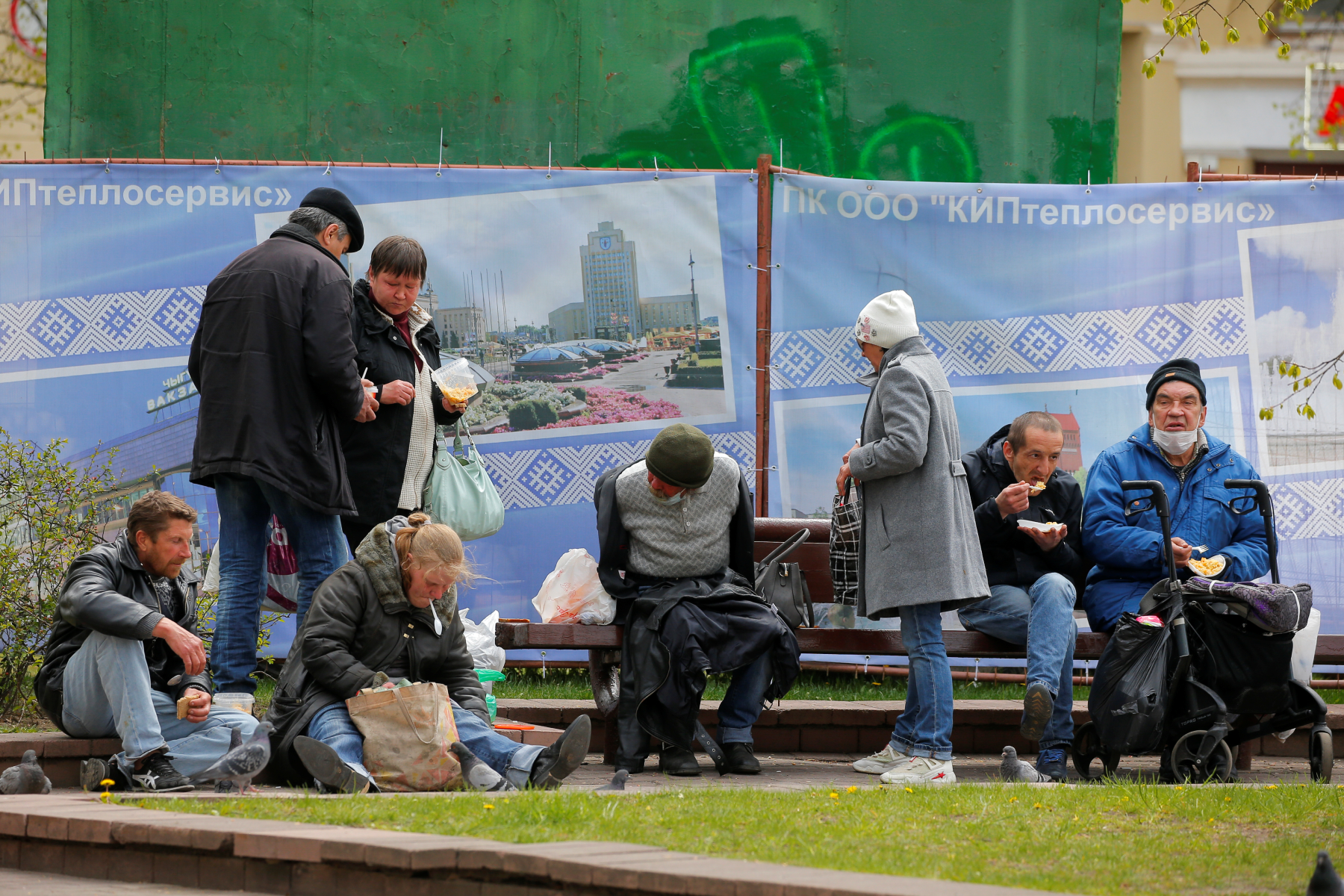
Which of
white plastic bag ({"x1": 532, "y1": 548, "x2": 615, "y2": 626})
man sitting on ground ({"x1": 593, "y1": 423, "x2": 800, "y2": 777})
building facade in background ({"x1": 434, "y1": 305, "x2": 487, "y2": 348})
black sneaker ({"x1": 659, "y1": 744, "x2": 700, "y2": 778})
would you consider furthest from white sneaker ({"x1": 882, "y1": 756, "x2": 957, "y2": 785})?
building facade in background ({"x1": 434, "y1": 305, "x2": 487, "y2": 348})

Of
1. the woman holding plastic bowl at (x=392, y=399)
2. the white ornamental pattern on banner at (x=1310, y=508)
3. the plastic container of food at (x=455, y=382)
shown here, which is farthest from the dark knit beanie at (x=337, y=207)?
the white ornamental pattern on banner at (x=1310, y=508)

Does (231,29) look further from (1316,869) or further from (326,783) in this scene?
(1316,869)

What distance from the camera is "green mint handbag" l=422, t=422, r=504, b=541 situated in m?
6.56

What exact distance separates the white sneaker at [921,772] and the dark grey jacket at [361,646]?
159 cm

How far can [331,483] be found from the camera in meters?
5.82

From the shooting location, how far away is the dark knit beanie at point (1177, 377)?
21.9 feet

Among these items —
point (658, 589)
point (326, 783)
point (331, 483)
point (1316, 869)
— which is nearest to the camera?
point (1316, 869)

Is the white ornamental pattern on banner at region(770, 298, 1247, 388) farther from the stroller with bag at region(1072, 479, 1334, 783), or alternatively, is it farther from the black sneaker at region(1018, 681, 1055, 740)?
the black sneaker at region(1018, 681, 1055, 740)

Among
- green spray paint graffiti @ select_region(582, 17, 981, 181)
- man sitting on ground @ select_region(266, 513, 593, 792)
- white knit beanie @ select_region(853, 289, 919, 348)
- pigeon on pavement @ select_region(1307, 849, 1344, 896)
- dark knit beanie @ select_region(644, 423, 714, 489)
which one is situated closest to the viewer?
pigeon on pavement @ select_region(1307, 849, 1344, 896)

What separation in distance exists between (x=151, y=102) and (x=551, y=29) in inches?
98.9

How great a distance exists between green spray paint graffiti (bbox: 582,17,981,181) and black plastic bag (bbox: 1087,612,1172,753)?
4549 mm

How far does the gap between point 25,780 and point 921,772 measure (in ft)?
10.6

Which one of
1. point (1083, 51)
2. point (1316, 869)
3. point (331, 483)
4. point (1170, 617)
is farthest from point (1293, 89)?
point (1316, 869)

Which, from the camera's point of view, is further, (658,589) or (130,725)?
(658,589)
